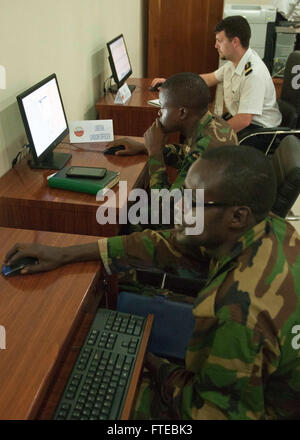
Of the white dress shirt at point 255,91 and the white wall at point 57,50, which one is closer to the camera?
the white wall at point 57,50

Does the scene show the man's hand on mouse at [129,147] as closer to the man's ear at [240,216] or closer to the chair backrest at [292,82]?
the man's ear at [240,216]

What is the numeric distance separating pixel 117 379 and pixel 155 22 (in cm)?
334

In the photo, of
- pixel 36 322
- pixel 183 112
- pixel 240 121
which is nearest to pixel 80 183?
pixel 183 112

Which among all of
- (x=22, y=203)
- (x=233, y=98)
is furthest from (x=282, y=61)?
(x=22, y=203)

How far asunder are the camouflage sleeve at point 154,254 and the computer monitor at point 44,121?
0.58m

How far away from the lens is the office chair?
2623mm

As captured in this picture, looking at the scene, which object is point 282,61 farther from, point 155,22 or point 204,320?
point 204,320

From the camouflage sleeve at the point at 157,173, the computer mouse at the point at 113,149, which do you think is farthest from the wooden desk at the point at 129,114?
the camouflage sleeve at the point at 157,173

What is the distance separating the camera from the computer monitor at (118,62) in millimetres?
2650

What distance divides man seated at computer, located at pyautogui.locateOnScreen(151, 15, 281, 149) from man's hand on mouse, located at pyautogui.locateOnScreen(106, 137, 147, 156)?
92cm

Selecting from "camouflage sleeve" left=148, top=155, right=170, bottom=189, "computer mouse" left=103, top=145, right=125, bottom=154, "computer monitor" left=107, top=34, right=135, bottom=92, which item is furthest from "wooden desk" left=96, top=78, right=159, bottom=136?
"camouflage sleeve" left=148, top=155, right=170, bottom=189

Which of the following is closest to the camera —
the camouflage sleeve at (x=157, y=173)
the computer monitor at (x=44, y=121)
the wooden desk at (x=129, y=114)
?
the computer monitor at (x=44, y=121)

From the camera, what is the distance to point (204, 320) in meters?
0.94

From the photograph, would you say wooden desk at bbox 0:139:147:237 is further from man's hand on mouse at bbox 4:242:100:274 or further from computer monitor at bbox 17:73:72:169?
man's hand on mouse at bbox 4:242:100:274
